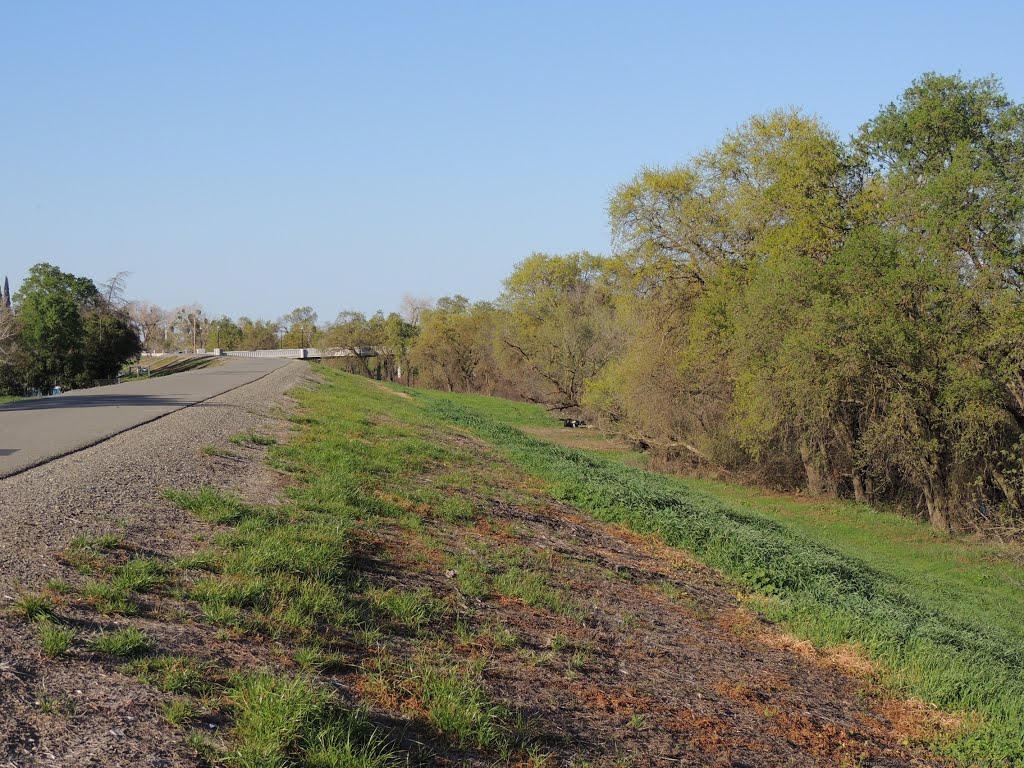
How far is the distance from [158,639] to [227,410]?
1499 centimetres

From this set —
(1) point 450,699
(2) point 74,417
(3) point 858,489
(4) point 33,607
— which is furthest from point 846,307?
(4) point 33,607

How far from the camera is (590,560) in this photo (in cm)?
1123

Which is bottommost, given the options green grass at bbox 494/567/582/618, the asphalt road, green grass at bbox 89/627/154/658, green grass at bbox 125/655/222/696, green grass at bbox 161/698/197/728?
green grass at bbox 494/567/582/618

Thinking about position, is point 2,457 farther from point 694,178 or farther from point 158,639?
point 694,178

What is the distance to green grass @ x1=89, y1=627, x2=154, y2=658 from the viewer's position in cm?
534

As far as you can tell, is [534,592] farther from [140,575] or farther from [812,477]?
[812,477]

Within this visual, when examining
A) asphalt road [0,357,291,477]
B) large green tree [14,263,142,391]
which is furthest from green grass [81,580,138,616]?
large green tree [14,263,142,391]

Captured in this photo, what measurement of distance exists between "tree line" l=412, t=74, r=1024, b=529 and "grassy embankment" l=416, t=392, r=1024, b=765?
6.24 ft

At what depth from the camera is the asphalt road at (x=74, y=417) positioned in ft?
40.4

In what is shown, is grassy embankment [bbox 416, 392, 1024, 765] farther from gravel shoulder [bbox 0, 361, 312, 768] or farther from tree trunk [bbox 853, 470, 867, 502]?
gravel shoulder [bbox 0, 361, 312, 768]

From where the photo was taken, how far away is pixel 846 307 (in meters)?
22.6

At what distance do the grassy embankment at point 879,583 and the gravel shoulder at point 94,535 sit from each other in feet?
19.5

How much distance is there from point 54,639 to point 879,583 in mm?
13099

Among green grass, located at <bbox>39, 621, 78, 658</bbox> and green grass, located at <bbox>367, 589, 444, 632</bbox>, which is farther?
green grass, located at <bbox>367, 589, 444, 632</bbox>
